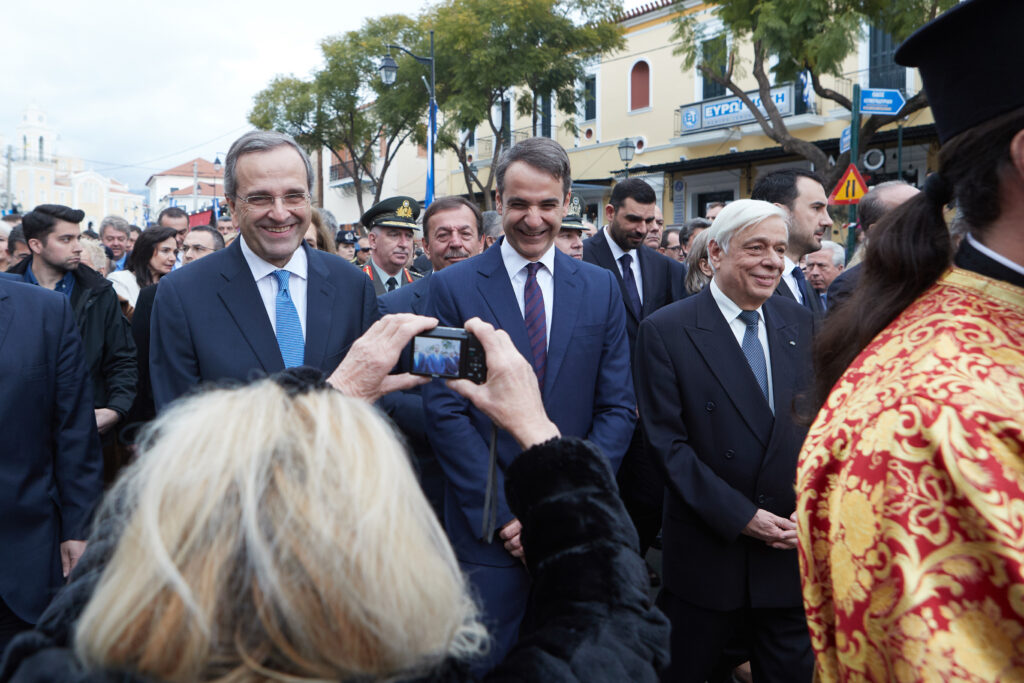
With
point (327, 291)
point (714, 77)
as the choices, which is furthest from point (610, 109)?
point (327, 291)

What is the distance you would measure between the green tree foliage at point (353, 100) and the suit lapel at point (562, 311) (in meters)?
23.3

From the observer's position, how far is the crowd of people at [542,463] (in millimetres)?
969

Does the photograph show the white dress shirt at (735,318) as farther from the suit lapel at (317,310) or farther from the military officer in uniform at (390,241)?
the military officer in uniform at (390,241)

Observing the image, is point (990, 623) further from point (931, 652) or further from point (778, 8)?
point (778, 8)

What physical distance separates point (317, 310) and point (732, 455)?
1.58m

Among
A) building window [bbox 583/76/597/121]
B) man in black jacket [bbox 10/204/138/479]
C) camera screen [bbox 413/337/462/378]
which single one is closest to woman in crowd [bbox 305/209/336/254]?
man in black jacket [bbox 10/204/138/479]

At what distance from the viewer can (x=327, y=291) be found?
2713 mm

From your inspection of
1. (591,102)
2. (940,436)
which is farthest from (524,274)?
(591,102)

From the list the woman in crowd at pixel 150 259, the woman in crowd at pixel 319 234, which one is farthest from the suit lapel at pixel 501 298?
the woman in crowd at pixel 150 259

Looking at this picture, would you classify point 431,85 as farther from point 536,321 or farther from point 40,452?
point 40,452

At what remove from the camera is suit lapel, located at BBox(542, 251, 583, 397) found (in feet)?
9.60

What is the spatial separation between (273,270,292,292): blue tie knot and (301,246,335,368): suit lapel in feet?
0.22

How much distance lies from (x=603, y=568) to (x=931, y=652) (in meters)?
0.48

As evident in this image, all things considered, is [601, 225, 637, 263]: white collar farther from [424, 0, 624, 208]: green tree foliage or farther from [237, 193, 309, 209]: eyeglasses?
[424, 0, 624, 208]: green tree foliage
